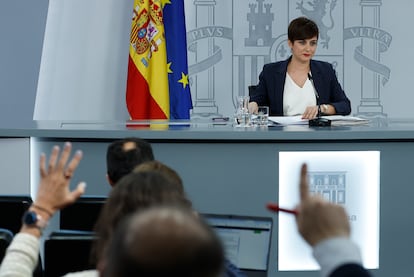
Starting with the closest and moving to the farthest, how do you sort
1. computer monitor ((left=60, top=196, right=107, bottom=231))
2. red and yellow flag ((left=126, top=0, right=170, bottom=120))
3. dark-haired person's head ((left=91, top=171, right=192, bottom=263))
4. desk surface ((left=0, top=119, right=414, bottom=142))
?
dark-haired person's head ((left=91, top=171, right=192, bottom=263)) → computer monitor ((left=60, top=196, right=107, bottom=231)) → desk surface ((left=0, top=119, right=414, bottom=142)) → red and yellow flag ((left=126, top=0, right=170, bottom=120))

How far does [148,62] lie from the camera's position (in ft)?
23.0

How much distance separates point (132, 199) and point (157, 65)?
18.0ft

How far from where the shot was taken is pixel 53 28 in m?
7.34

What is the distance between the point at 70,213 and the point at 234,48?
14.0 ft

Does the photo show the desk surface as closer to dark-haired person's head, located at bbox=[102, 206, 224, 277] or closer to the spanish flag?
the spanish flag

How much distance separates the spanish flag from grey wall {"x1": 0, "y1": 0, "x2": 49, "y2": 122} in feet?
2.47

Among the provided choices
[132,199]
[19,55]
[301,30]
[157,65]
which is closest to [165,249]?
[132,199]

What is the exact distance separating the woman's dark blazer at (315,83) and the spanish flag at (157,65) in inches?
63.6

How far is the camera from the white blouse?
17.5 feet

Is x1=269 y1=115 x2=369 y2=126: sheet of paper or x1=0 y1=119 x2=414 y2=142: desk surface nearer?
x1=0 y1=119 x2=414 y2=142: desk surface

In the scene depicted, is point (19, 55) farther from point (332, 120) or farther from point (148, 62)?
point (332, 120)

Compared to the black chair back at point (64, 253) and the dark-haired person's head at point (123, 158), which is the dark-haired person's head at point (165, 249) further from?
the dark-haired person's head at point (123, 158)

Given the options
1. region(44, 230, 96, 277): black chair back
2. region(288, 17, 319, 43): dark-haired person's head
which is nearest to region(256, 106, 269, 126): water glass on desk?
region(288, 17, 319, 43): dark-haired person's head

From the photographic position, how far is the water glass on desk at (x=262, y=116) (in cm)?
486
